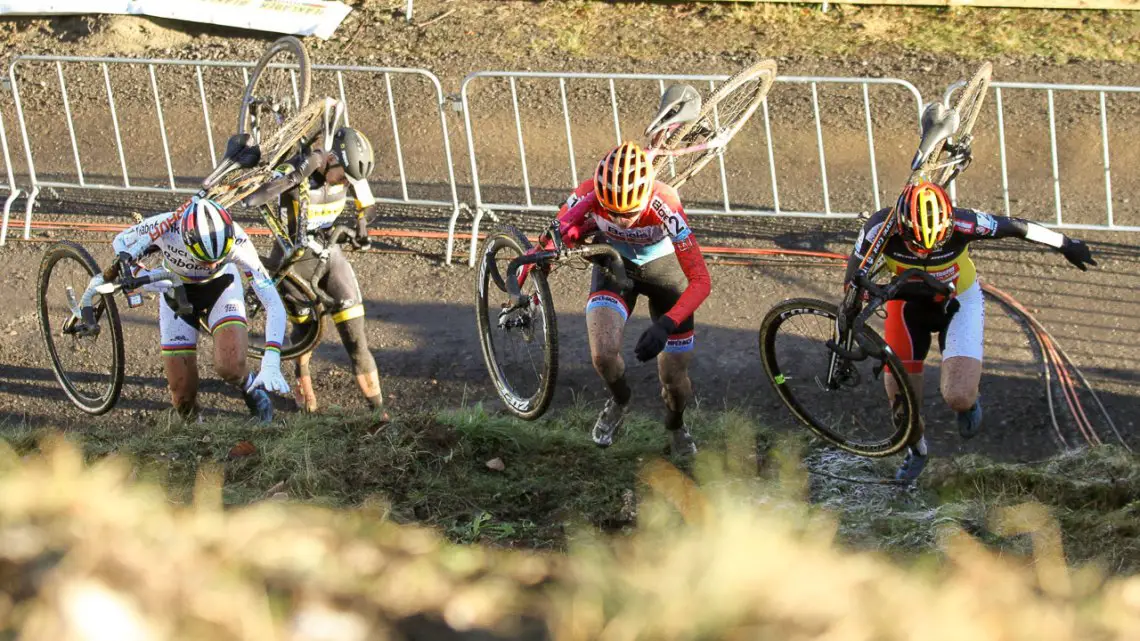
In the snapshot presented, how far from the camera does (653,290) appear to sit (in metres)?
7.48

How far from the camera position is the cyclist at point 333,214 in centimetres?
827

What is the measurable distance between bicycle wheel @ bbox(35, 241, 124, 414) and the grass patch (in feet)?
2.12

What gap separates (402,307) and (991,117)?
669cm

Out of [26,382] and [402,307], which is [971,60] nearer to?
[402,307]

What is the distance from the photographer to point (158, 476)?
6746mm

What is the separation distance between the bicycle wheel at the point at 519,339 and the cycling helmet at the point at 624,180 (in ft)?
1.98

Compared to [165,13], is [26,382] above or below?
below

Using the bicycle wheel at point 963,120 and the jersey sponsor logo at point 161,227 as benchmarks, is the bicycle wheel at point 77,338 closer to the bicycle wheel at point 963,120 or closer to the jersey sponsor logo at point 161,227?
the jersey sponsor logo at point 161,227

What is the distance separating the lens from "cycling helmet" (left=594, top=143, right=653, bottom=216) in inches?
264

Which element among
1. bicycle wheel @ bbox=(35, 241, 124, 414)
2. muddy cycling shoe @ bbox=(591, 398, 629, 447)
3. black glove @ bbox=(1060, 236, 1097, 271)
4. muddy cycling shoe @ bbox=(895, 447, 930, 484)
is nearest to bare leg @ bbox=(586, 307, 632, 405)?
muddy cycling shoe @ bbox=(591, 398, 629, 447)

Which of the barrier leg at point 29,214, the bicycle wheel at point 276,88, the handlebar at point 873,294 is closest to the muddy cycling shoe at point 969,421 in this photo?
the handlebar at point 873,294

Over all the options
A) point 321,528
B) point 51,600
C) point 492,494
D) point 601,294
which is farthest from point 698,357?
point 51,600

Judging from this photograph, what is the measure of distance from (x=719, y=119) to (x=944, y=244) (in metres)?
3.07

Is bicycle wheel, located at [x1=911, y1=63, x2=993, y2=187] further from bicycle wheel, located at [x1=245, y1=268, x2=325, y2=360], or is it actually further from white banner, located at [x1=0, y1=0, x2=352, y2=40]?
white banner, located at [x1=0, y1=0, x2=352, y2=40]
